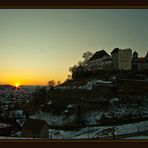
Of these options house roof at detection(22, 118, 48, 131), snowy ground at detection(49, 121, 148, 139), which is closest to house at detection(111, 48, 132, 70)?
snowy ground at detection(49, 121, 148, 139)

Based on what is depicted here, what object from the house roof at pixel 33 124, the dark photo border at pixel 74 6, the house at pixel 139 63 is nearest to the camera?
the dark photo border at pixel 74 6

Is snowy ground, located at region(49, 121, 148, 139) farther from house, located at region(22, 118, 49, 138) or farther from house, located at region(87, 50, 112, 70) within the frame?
house, located at region(87, 50, 112, 70)

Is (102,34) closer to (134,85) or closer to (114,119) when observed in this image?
(134,85)

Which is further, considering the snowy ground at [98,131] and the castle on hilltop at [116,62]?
the castle on hilltop at [116,62]

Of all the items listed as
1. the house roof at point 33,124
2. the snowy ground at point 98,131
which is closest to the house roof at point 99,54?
the snowy ground at point 98,131

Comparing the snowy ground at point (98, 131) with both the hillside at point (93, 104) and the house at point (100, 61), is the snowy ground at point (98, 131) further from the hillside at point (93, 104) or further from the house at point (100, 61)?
the house at point (100, 61)

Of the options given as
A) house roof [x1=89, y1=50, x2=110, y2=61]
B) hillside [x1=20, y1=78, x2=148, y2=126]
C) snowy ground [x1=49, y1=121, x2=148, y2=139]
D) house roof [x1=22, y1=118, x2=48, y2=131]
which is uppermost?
house roof [x1=89, y1=50, x2=110, y2=61]

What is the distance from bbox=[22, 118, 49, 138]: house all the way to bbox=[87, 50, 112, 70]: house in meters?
0.86

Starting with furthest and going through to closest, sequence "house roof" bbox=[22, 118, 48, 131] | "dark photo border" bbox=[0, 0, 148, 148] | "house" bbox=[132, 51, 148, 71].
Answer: "house" bbox=[132, 51, 148, 71] → "house roof" bbox=[22, 118, 48, 131] → "dark photo border" bbox=[0, 0, 148, 148]

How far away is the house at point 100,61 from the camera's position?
15.4 ft

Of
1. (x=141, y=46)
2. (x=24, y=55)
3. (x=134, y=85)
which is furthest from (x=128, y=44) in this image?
(x=24, y=55)

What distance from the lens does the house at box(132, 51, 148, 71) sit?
4.75 metres

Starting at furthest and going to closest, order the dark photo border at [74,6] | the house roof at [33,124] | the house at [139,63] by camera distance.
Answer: the house at [139,63]
the house roof at [33,124]
the dark photo border at [74,6]

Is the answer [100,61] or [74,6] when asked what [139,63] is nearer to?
[100,61]
